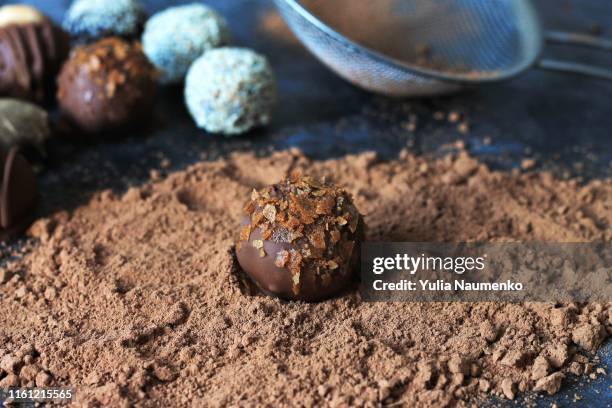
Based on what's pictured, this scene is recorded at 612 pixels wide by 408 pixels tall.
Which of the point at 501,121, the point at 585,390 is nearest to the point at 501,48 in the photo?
the point at 501,121

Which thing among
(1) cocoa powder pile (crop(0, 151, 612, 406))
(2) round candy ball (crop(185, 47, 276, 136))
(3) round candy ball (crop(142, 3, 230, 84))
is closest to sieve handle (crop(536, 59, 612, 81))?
(1) cocoa powder pile (crop(0, 151, 612, 406))

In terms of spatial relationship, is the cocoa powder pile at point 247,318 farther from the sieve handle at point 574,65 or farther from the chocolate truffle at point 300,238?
the sieve handle at point 574,65

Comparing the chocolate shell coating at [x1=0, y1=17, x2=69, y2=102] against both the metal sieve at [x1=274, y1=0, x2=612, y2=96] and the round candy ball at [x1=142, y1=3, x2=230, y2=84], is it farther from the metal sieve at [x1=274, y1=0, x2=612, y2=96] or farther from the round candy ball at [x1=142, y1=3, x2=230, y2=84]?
the metal sieve at [x1=274, y1=0, x2=612, y2=96]

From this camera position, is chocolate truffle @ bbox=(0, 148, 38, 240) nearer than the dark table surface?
Yes

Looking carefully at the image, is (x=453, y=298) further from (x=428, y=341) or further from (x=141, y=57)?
(x=141, y=57)

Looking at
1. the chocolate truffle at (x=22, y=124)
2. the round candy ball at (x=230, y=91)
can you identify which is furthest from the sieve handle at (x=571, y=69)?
the chocolate truffle at (x=22, y=124)
